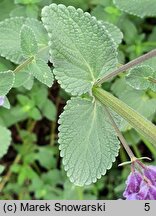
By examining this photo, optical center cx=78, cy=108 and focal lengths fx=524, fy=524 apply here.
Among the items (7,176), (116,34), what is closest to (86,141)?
(116,34)

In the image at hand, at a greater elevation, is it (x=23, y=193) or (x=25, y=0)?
(x=25, y=0)

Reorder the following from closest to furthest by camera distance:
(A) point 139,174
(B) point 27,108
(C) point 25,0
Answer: (A) point 139,174 → (C) point 25,0 → (B) point 27,108

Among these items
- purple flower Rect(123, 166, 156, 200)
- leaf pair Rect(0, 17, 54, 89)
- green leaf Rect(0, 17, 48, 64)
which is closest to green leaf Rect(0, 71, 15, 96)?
leaf pair Rect(0, 17, 54, 89)

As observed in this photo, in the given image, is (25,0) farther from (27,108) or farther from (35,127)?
(35,127)

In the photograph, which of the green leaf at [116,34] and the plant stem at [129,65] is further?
the green leaf at [116,34]

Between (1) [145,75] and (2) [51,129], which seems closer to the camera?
(1) [145,75]

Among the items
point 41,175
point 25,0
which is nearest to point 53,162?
point 41,175

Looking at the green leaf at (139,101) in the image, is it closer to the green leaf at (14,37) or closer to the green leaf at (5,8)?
the green leaf at (14,37)

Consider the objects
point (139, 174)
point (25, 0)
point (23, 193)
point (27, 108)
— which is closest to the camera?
point (139, 174)

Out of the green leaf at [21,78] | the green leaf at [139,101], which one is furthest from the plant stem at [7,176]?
the green leaf at [21,78]
